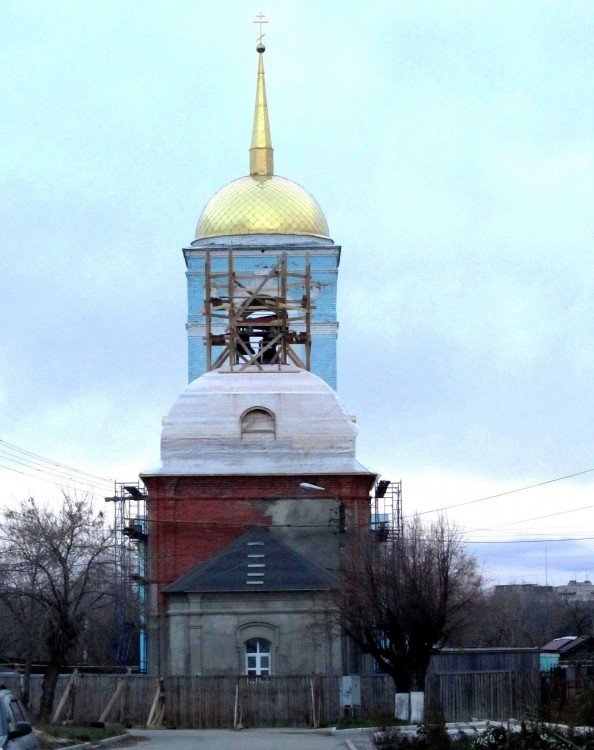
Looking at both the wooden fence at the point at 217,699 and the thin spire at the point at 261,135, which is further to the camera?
the thin spire at the point at 261,135

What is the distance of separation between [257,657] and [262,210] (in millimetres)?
31889

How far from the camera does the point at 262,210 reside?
7044 centimetres

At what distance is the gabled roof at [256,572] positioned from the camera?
138 feet

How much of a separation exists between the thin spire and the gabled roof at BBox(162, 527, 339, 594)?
100 feet

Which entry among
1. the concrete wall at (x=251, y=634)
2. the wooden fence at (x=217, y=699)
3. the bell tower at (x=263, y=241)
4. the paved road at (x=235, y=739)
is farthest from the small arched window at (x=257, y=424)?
the bell tower at (x=263, y=241)

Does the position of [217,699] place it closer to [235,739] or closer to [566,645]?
[235,739]

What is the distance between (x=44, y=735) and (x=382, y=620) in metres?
10.4

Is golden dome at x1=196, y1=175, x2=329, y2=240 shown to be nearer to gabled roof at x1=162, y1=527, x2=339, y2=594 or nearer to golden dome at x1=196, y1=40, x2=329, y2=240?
golden dome at x1=196, y1=40, x2=329, y2=240

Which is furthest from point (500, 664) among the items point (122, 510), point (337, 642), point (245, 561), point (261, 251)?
point (261, 251)

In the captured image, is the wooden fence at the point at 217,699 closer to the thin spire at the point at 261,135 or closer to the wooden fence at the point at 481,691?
the wooden fence at the point at 481,691

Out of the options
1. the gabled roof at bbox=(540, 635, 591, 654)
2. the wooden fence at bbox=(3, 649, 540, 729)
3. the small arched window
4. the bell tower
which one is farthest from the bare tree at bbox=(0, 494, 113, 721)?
the bell tower

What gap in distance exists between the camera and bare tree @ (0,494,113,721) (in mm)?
34688

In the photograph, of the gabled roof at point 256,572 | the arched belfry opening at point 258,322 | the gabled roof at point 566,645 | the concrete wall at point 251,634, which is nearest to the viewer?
the concrete wall at point 251,634

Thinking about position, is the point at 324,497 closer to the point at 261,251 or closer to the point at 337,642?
the point at 337,642
